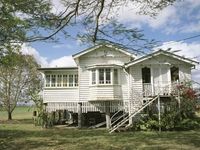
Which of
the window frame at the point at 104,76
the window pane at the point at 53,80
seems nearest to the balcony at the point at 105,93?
the window frame at the point at 104,76

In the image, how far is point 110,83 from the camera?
2952 centimetres

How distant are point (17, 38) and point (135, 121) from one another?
1842cm

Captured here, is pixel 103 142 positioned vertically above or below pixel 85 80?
below

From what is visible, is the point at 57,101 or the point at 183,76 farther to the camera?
the point at 57,101

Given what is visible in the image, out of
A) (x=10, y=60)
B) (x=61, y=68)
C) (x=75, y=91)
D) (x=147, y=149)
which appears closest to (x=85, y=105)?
(x=75, y=91)

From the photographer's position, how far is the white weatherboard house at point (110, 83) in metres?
28.0

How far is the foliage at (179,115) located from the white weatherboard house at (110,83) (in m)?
0.99

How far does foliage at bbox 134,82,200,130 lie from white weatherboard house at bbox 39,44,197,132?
99cm

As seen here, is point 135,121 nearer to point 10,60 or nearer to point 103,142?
point 103,142

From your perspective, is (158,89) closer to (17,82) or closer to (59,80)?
(59,80)

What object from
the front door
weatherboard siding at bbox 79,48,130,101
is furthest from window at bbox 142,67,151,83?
weatherboard siding at bbox 79,48,130,101

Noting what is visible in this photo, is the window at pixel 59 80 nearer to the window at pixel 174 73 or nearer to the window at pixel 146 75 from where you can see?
the window at pixel 146 75

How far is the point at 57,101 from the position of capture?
104ft

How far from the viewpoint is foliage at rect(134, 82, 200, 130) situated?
25.1 m
